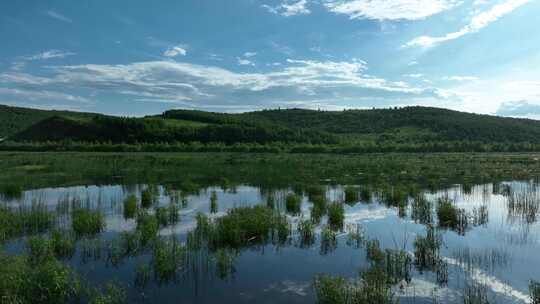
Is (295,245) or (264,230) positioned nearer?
(295,245)

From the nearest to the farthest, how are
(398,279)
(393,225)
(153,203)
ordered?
(398,279) → (393,225) → (153,203)

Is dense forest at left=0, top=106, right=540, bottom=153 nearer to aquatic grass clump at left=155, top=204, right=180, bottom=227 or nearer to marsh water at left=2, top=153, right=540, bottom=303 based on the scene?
marsh water at left=2, top=153, right=540, bottom=303

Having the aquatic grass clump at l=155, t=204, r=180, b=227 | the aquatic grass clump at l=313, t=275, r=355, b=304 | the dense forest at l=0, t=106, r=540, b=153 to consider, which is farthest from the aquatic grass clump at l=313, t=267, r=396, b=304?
the dense forest at l=0, t=106, r=540, b=153

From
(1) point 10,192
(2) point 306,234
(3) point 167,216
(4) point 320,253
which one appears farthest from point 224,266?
(1) point 10,192

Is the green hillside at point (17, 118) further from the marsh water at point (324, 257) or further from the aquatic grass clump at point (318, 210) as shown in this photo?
the marsh water at point (324, 257)

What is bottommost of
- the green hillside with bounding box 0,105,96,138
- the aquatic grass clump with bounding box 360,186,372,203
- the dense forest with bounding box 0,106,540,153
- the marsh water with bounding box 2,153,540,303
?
the marsh water with bounding box 2,153,540,303

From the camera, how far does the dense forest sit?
77875 millimetres

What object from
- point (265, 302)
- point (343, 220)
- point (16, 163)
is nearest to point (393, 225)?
point (343, 220)

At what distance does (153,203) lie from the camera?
21266mm

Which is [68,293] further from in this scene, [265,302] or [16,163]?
[16,163]

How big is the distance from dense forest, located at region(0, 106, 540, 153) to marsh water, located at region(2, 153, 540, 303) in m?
57.3

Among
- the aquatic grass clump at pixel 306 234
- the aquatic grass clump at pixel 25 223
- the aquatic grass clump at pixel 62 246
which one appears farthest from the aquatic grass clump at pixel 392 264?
the aquatic grass clump at pixel 25 223

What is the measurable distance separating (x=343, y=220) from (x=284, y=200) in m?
5.64

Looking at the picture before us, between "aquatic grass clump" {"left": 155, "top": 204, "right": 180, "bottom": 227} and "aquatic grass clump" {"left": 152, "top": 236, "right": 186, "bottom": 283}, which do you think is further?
"aquatic grass clump" {"left": 155, "top": 204, "right": 180, "bottom": 227}
